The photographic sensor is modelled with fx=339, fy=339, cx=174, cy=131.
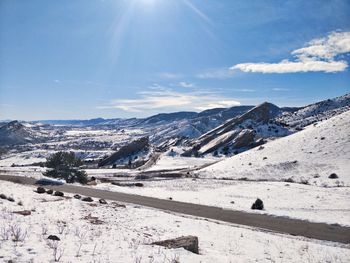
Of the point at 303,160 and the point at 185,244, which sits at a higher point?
the point at 303,160

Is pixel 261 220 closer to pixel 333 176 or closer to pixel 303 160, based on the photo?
pixel 333 176

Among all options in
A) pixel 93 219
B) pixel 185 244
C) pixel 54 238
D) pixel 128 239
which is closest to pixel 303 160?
pixel 93 219

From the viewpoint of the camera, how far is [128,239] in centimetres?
1326

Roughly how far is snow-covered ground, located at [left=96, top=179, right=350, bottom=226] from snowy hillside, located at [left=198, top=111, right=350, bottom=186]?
8223 mm

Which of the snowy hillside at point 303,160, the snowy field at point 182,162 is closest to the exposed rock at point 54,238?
the snowy hillside at point 303,160

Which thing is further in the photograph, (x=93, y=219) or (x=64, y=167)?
(x=64, y=167)

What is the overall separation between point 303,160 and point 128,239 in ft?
156

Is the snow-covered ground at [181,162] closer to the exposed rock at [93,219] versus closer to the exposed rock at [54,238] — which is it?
the exposed rock at [93,219]

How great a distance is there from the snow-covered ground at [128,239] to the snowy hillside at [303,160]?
28.2 meters

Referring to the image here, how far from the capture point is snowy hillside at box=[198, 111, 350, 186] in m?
47.9

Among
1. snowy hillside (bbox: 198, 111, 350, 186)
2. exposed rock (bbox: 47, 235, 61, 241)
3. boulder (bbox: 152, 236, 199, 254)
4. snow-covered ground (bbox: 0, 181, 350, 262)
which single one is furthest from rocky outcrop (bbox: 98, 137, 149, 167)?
exposed rock (bbox: 47, 235, 61, 241)

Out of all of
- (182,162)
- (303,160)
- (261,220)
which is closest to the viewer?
(261,220)

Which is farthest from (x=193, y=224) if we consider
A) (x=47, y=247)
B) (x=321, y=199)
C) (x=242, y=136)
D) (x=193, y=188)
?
(x=242, y=136)

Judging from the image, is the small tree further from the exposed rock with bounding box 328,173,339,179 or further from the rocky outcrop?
the rocky outcrop
